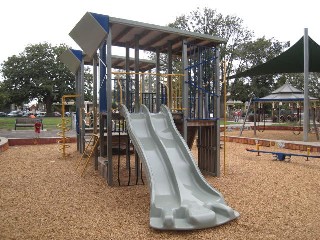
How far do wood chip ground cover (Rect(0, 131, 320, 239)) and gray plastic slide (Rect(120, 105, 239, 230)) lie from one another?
153 mm

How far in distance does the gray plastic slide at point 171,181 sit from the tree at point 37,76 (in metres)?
46.8

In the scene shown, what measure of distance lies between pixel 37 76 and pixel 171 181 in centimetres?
5285

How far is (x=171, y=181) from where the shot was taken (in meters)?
4.82

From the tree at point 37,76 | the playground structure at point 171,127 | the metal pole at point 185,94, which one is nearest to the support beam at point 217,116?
the playground structure at point 171,127

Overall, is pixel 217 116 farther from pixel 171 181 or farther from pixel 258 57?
pixel 258 57

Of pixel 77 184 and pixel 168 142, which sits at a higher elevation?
pixel 168 142

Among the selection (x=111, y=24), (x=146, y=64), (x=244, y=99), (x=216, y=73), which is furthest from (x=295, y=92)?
(x=244, y=99)

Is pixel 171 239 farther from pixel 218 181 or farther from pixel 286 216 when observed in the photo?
pixel 218 181

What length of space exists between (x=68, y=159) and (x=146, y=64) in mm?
4199

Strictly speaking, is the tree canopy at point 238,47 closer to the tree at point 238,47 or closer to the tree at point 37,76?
the tree at point 238,47

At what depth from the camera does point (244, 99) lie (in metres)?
44.1

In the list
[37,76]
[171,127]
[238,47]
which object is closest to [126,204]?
[171,127]

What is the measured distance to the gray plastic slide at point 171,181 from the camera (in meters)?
3.96

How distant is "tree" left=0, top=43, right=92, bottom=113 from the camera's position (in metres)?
51.4
